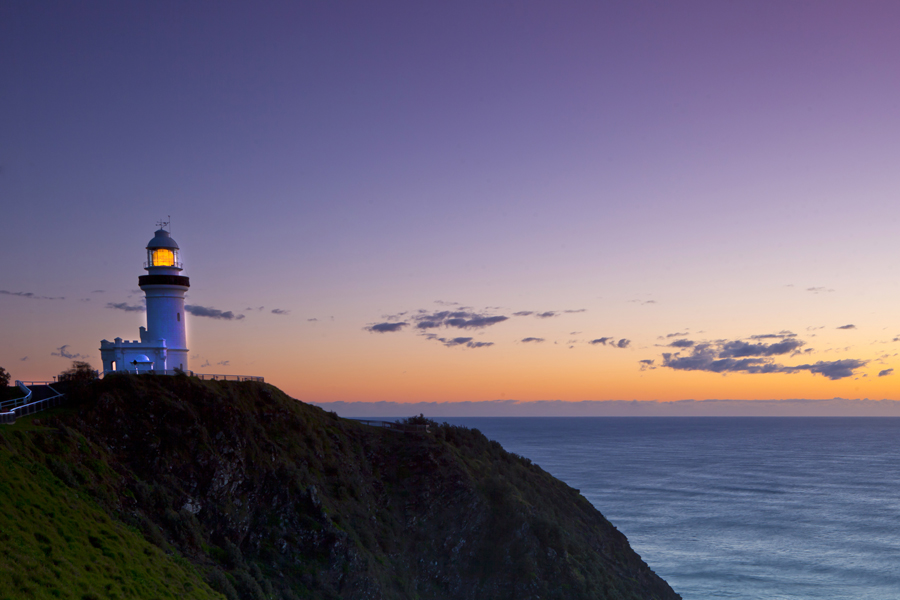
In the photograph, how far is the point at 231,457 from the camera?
34375mm

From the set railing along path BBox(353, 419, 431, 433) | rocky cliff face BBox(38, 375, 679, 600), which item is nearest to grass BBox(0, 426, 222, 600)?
rocky cliff face BBox(38, 375, 679, 600)

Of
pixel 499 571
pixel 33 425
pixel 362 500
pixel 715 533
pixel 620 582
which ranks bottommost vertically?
pixel 715 533

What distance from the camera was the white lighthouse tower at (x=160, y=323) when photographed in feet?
148

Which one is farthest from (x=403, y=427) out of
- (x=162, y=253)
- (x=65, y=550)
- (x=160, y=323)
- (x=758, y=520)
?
(x=758, y=520)

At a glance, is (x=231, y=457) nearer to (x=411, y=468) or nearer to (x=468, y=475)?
(x=411, y=468)

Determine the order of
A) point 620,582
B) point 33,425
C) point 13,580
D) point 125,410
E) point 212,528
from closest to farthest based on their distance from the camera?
point 13,580
point 33,425
point 212,528
point 125,410
point 620,582

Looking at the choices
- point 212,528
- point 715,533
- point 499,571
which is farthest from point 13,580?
point 715,533

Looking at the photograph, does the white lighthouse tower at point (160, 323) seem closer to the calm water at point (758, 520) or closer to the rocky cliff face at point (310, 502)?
the rocky cliff face at point (310, 502)

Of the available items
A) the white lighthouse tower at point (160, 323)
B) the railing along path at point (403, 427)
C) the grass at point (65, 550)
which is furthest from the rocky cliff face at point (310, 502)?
the white lighthouse tower at point (160, 323)

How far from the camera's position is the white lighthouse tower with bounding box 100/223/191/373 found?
4512 cm

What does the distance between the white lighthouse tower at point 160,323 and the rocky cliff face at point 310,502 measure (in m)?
10.5

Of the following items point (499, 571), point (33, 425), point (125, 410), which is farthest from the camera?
point (499, 571)

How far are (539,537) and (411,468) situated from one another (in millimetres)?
10225

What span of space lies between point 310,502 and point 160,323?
22248 mm
